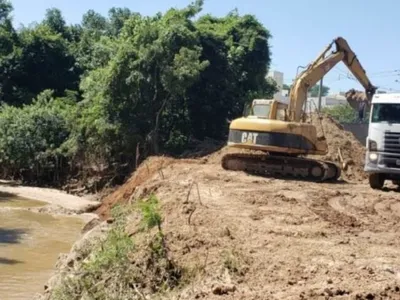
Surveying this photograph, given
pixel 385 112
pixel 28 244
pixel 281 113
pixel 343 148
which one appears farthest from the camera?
pixel 343 148

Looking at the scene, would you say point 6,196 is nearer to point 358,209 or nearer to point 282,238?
point 358,209

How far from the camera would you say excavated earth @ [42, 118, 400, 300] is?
7457mm

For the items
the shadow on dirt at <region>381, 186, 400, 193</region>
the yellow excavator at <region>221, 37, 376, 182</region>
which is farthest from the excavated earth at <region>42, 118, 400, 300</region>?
the yellow excavator at <region>221, 37, 376, 182</region>

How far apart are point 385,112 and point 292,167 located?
3481mm

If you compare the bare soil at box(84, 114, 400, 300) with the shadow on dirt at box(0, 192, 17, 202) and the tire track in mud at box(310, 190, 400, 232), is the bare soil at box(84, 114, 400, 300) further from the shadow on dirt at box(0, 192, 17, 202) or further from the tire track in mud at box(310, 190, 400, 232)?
the shadow on dirt at box(0, 192, 17, 202)

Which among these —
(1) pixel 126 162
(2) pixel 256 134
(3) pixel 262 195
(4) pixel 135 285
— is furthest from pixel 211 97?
(4) pixel 135 285

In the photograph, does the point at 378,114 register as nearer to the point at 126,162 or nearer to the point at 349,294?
the point at 349,294

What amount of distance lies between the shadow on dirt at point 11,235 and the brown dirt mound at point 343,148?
1062cm

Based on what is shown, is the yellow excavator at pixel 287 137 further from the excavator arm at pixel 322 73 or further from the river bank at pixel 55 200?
the river bank at pixel 55 200

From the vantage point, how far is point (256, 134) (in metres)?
18.2

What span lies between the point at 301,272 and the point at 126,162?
2211cm

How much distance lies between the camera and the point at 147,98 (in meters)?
28.4

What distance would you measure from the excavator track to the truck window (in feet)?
8.72

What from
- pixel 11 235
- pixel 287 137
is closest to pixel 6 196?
pixel 11 235
